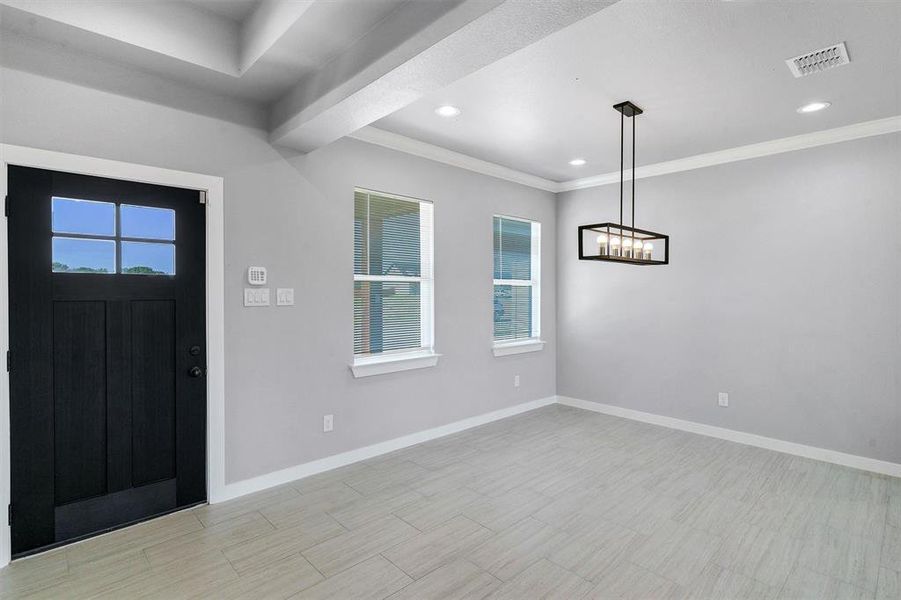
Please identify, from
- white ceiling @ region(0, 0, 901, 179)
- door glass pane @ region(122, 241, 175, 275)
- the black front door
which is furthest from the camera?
door glass pane @ region(122, 241, 175, 275)

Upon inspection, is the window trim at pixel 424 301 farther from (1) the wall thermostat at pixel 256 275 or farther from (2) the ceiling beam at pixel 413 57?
(2) the ceiling beam at pixel 413 57

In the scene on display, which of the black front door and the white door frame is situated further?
the white door frame

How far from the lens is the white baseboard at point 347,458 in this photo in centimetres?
314

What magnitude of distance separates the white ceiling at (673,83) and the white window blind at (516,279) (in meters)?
1.06

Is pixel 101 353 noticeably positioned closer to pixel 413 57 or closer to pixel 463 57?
pixel 413 57

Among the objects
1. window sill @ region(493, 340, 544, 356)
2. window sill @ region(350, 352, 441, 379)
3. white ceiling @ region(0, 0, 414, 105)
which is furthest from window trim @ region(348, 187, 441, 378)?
white ceiling @ region(0, 0, 414, 105)

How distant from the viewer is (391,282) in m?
4.10

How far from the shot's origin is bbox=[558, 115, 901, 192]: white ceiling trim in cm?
360

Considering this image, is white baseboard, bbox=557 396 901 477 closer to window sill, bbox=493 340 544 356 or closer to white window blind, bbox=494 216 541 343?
window sill, bbox=493 340 544 356

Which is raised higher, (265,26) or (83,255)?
(265,26)

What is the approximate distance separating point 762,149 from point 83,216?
17.4 ft

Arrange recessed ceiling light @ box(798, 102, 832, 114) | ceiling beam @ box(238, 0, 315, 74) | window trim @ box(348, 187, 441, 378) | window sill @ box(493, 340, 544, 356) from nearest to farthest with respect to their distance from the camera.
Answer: ceiling beam @ box(238, 0, 315, 74) → recessed ceiling light @ box(798, 102, 832, 114) → window trim @ box(348, 187, 441, 378) → window sill @ box(493, 340, 544, 356)

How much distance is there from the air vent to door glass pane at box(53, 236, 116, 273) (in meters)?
4.13

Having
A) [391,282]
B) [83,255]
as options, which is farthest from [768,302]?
[83,255]
